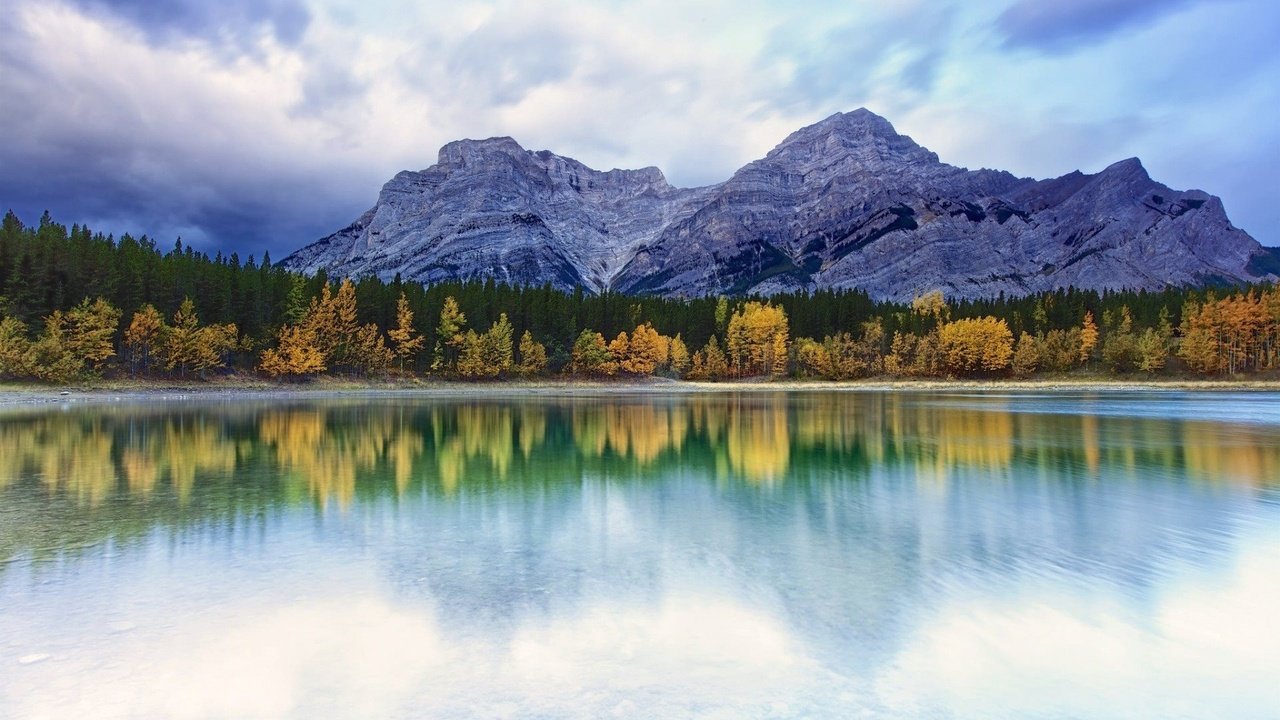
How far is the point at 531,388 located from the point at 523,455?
90.3m

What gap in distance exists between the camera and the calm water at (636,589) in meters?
7.85

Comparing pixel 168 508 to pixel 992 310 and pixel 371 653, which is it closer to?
pixel 371 653

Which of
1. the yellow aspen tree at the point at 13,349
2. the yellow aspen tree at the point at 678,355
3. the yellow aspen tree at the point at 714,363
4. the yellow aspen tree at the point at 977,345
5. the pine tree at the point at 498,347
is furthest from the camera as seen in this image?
the yellow aspen tree at the point at 678,355

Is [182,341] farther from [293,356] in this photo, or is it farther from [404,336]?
[404,336]

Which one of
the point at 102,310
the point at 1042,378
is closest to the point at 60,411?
the point at 102,310

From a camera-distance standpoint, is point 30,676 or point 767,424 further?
point 767,424

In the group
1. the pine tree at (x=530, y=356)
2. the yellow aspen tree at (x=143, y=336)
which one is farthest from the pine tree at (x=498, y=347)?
the yellow aspen tree at (x=143, y=336)

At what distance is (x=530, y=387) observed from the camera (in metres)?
120

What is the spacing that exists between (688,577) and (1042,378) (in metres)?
135

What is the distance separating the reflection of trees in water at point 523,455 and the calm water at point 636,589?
0.96 feet

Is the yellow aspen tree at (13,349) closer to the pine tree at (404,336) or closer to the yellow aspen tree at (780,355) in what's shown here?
the pine tree at (404,336)

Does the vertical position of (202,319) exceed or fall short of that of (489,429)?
it exceeds it

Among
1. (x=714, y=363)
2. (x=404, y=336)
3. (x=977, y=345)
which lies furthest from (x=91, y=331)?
(x=977, y=345)

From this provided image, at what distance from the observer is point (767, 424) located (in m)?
45.5
